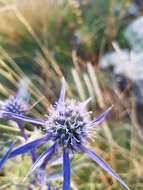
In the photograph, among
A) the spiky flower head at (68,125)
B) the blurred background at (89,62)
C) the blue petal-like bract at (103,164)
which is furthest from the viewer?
the blurred background at (89,62)

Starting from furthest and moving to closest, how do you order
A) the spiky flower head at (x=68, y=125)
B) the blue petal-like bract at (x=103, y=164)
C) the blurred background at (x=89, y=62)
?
the blurred background at (x=89, y=62) < the spiky flower head at (x=68, y=125) < the blue petal-like bract at (x=103, y=164)

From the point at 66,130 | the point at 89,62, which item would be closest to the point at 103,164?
the point at 66,130

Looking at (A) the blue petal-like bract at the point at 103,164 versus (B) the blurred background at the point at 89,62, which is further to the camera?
(B) the blurred background at the point at 89,62

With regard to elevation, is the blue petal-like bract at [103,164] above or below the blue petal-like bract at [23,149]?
below

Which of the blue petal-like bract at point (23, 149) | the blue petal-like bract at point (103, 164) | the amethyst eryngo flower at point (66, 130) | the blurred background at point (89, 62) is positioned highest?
the blurred background at point (89, 62)

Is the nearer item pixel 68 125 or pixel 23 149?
pixel 23 149

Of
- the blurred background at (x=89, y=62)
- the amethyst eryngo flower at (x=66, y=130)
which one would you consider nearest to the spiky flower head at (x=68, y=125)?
the amethyst eryngo flower at (x=66, y=130)

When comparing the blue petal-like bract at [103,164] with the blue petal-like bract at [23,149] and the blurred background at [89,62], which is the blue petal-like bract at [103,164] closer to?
the blue petal-like bract at [23,149]

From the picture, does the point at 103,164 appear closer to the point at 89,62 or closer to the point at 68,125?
the point at 68,125

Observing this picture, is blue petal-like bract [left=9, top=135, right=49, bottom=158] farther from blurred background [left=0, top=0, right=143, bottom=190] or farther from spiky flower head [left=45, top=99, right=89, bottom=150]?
blurred background [left=0, top=0, right=143, bottom=190]

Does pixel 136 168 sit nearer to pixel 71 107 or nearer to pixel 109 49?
pixel 71 107
